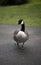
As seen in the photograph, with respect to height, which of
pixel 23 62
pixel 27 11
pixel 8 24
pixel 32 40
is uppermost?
A: pixel 27 11

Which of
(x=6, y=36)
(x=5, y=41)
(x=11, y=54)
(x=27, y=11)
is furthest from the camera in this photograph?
(x=27, y=11)

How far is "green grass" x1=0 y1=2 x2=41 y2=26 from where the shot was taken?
9.13 m

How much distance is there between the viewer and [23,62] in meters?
5.37

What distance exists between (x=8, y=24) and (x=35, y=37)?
6.22 ft

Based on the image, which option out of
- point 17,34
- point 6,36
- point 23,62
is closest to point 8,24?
point 6,36

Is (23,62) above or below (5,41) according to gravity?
below

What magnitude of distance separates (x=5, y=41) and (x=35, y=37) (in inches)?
42.7

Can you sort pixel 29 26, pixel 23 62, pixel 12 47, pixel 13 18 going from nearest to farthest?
pixel 23 62 < pixel 12 47 < pixel 29 26 < pixel 13 18

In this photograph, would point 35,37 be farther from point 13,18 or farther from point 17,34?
point 13,18

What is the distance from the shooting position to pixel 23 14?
1021 centimetres

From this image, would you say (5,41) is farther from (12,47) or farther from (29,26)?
(29,26)

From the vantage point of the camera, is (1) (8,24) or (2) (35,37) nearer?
(2) (35,37)

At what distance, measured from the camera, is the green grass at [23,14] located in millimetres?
9133

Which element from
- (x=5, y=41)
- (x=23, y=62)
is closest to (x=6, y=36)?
(x=5, y=41)
